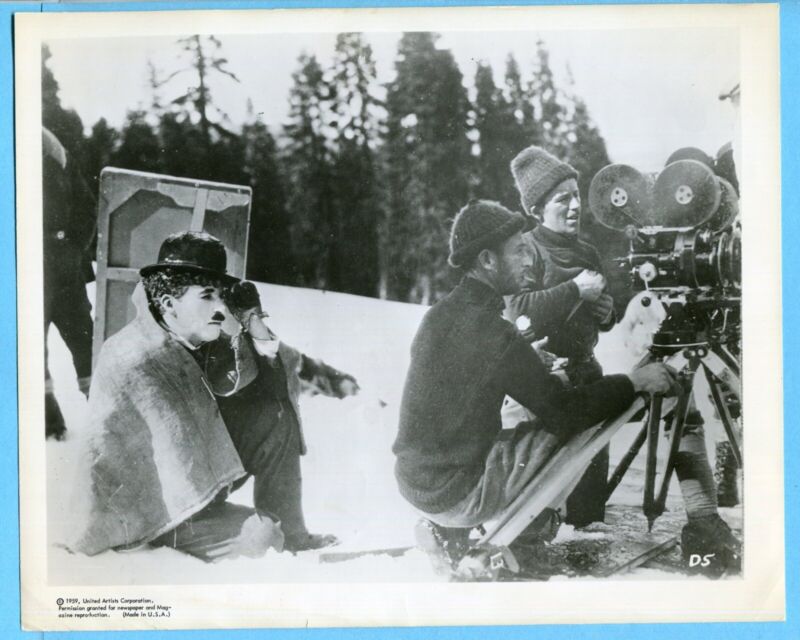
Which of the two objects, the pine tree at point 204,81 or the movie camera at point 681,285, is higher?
the pine tree at point 204,81

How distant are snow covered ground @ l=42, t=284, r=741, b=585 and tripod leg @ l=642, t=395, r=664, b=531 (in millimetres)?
20

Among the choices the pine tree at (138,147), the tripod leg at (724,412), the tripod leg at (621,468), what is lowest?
the tripod leg at (621,468)

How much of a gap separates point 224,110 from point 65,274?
1.73ft

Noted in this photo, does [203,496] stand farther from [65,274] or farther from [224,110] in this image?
[224,110]

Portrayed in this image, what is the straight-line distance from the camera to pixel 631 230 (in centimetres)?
213

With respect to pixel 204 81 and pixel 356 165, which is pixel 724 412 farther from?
pixel 204 81

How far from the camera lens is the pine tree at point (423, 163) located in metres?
2.12

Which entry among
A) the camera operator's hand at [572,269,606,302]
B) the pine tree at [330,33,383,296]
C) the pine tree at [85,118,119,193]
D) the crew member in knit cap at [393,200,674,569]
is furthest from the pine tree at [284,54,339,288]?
the camera operator's hand at [572,269,606,302]

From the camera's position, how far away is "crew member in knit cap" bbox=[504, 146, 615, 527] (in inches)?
83.6

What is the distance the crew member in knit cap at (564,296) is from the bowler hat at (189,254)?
69 centimetres

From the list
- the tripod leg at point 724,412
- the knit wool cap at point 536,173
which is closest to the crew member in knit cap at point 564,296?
the knit wool cap at point 536,173

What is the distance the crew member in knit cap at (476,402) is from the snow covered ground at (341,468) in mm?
37

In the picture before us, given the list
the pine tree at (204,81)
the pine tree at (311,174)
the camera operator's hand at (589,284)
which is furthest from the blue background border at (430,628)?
the camera operator's hand at (589,284)

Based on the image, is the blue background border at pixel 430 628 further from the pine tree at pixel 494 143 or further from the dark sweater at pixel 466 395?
the dark sweater at pixel 466 395
